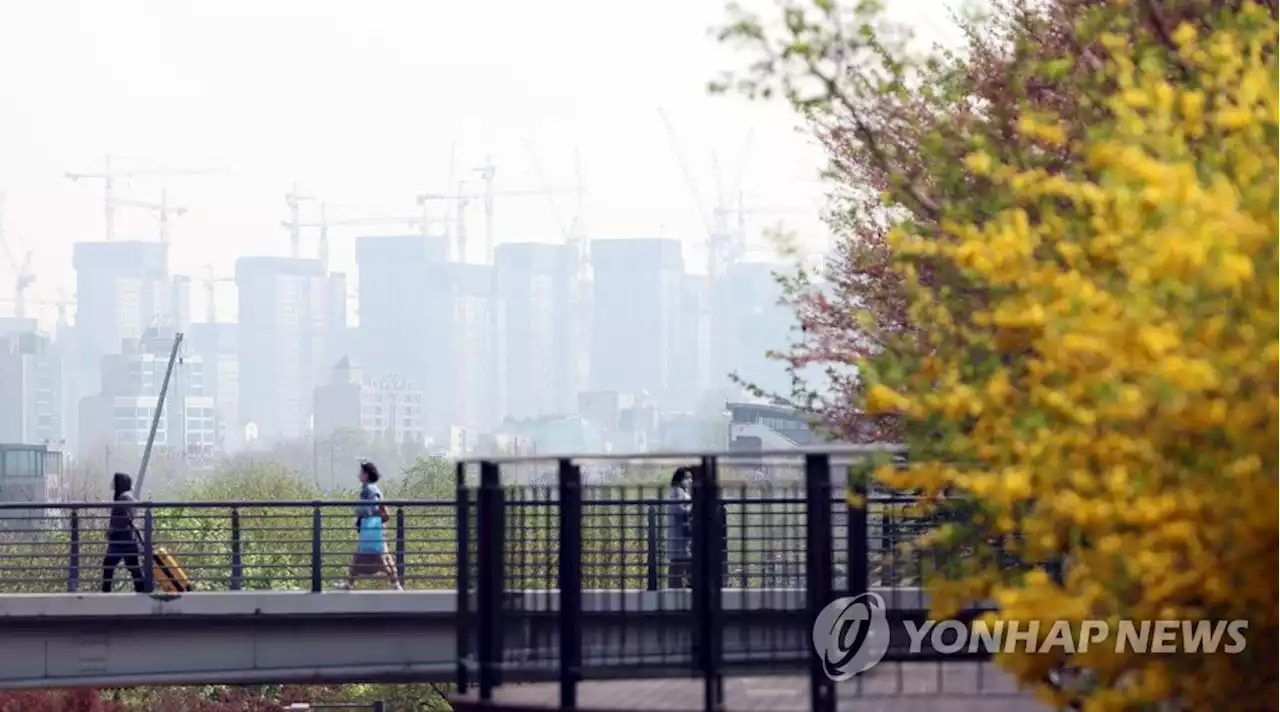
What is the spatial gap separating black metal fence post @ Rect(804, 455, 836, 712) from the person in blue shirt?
44.2 feet

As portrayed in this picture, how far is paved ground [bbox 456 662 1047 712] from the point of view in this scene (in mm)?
10266

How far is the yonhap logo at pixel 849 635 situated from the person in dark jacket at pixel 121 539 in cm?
1389

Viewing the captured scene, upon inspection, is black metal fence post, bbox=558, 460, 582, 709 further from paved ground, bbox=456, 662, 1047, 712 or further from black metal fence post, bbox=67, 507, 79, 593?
black metal fence post, bbox=67, 507, 79, 593

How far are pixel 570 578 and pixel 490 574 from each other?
0.55m

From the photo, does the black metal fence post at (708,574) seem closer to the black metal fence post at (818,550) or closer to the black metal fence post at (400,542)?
the black metal fence post at (818,550)

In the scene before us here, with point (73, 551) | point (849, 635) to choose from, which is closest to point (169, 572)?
point (73, 551)

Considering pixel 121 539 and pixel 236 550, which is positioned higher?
pixel 121 539

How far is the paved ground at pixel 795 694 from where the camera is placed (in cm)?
1027

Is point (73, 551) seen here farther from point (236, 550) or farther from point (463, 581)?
point (463, 581)

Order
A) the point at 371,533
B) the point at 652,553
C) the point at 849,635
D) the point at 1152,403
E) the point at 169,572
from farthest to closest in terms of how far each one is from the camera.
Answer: the point at 169,572
the point at 371,533
the point at 652,553
the point at 849,635
the point at 1152,403

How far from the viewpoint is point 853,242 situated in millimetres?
27078

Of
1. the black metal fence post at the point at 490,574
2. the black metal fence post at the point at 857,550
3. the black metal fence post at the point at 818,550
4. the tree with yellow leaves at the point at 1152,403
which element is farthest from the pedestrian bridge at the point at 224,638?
the tree with yellow leaves at the point at 1152,403

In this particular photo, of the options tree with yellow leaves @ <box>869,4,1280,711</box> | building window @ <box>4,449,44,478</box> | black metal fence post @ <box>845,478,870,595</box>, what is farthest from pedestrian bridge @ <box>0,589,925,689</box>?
building window @ <box>4,449,44,478</box>

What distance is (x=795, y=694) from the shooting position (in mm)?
10594
